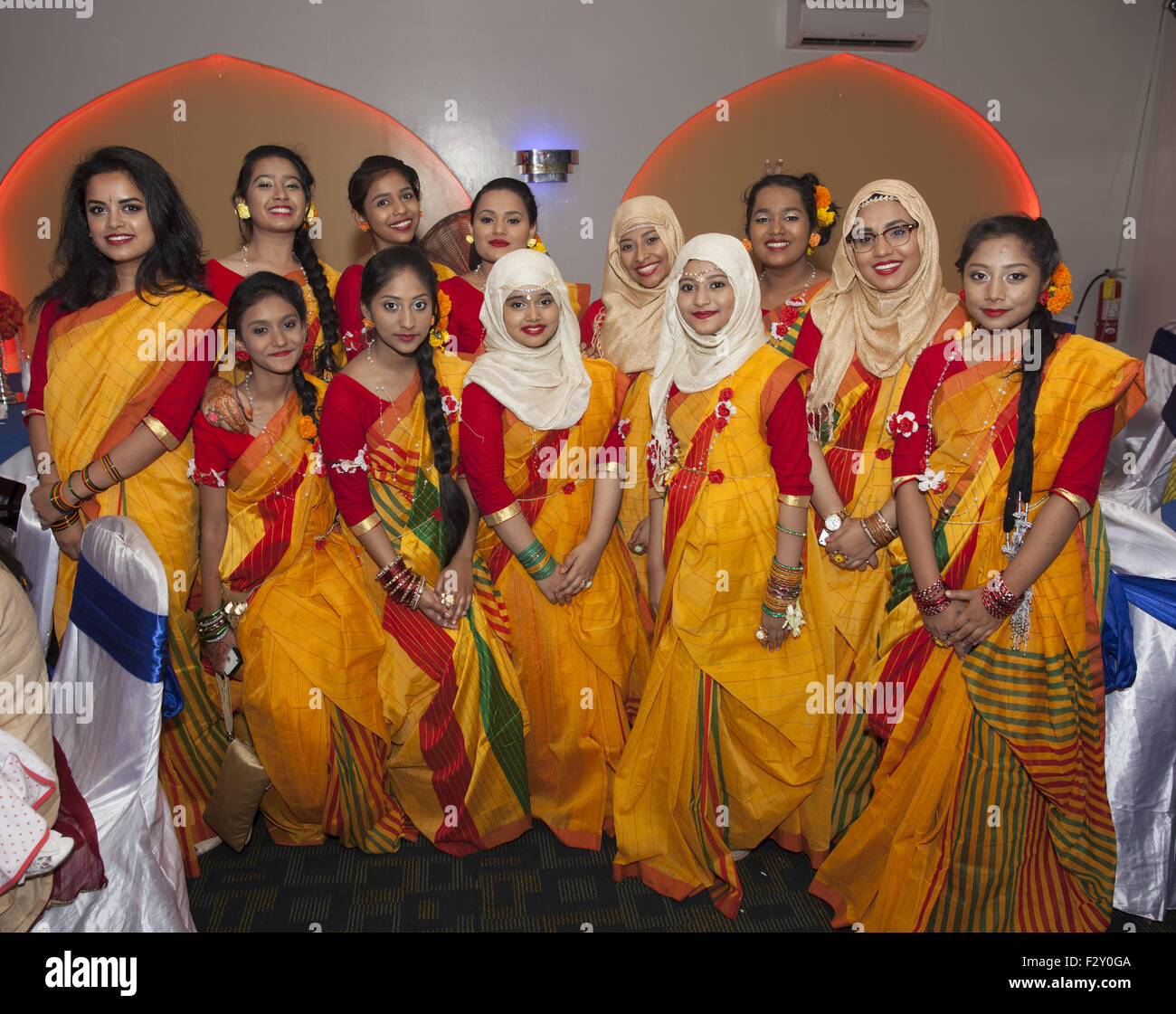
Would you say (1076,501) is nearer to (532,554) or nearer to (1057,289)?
(1057,289)

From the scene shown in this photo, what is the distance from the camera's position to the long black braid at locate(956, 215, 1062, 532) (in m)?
1.91

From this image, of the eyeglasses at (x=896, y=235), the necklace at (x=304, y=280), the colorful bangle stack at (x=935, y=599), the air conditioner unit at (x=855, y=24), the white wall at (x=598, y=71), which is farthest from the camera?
the air conditioner unit at (x=855, y=24)

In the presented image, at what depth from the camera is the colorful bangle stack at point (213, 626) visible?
2.36m

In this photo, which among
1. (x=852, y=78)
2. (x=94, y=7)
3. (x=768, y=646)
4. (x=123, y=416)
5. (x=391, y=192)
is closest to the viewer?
(x=768, y=646)

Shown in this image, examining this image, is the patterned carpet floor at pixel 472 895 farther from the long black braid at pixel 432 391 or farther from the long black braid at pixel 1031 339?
the long black braid at pixel 1031 339

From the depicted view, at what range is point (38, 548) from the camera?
246 cm

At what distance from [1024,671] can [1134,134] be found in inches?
201

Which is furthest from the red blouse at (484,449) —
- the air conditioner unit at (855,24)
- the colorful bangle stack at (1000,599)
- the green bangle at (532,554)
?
the air conditioner unit at (855,24)

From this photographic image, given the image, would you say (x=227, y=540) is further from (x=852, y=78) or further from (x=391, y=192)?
(x=852, y=78)

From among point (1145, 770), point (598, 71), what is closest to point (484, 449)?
point (1145, 770)

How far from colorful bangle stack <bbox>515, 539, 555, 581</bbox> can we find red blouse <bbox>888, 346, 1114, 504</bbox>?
0.88m

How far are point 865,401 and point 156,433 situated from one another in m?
1.83

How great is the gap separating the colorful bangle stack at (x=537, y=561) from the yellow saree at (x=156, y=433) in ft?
2.97
